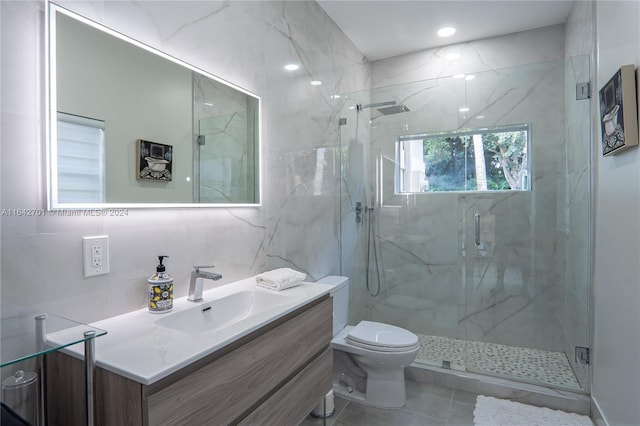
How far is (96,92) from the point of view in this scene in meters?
1.17

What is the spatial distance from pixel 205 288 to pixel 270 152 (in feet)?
2.86

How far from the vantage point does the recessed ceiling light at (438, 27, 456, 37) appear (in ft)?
9.83

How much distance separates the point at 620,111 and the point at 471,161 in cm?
132

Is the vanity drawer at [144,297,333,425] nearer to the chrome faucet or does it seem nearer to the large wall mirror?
the chrome faucet

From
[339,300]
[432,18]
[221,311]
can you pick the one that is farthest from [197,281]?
[432,18]

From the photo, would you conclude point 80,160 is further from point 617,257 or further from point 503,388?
point 503,388

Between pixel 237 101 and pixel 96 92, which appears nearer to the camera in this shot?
pixel 96 92

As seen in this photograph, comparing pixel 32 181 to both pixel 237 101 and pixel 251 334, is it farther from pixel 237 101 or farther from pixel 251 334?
pixel 237 101

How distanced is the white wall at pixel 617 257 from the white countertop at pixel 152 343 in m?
1.47

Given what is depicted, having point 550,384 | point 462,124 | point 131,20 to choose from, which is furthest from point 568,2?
point 131,20

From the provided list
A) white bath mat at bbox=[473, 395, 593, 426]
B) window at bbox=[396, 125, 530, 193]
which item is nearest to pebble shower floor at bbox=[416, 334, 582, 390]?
white bath mat at bbox=[473, 395, 593, 426]

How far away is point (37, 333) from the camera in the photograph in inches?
37.2

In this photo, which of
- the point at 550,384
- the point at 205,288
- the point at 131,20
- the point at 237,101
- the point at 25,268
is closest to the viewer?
the point at 25,268

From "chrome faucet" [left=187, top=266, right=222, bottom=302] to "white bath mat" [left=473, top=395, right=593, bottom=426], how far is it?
1769mm
